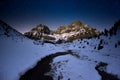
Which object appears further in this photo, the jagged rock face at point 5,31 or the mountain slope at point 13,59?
the jagged rock face at point 5,31

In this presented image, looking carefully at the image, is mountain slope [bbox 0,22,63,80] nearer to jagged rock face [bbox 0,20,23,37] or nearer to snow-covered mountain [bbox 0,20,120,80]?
snow-covered mountain [bbox 0,20,120,80]

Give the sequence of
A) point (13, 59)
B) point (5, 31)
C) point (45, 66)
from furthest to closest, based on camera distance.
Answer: point (5, 31) < point (45, 66) < point (13, 59)

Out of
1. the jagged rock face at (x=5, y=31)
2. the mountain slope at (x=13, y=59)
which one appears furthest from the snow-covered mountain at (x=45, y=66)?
the jagged rock face at (x=5, y=31)

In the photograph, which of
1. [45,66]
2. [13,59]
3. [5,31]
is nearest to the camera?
[13,59]

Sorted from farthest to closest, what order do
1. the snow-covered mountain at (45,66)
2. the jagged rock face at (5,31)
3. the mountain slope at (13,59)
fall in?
the jagged rock face at (5,31) < the snow-covered mountain at (45,66) < the mountain slope at (13,59)

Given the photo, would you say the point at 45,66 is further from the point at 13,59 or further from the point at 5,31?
the point at 5,31

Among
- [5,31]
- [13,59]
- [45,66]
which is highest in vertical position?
[5,31]

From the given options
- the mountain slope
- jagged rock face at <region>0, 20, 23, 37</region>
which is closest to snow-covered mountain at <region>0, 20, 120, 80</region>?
the mountain slope

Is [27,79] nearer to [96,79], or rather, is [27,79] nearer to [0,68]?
[0,68]

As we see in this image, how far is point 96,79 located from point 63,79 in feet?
10.1

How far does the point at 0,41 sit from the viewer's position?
2216cm

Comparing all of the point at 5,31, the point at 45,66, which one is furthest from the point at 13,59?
the point at 5,31

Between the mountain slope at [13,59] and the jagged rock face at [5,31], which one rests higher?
the jagged rock face at [5,31]

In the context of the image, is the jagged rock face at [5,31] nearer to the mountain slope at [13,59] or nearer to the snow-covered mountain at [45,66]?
the snow-covered mountain at [45,66]
